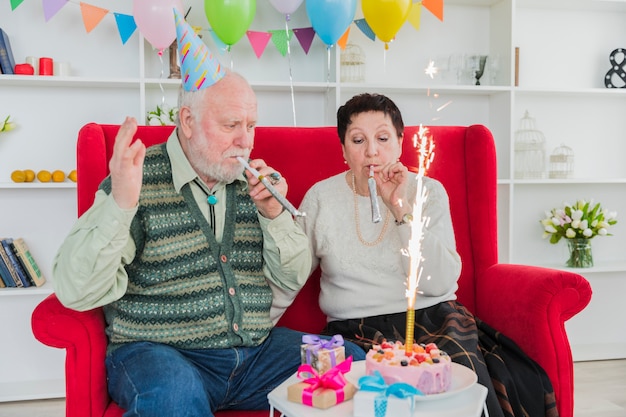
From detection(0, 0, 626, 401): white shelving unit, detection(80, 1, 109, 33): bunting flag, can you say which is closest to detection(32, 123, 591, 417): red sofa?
detection(0, 0, 626, 401): white shelving unit

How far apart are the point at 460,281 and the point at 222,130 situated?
91cm

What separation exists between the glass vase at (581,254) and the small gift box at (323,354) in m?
2.46

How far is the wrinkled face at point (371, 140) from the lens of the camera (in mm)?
2041

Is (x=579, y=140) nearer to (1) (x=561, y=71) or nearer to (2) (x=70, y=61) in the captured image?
(1) (x=561, y=71)

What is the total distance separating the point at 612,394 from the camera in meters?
3.08

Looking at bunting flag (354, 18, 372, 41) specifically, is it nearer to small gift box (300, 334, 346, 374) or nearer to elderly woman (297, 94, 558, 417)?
elderly woman (297, 94, 558, 417)

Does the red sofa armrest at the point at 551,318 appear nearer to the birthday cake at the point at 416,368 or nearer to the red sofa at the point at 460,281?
the red sofa at the point at 460,281

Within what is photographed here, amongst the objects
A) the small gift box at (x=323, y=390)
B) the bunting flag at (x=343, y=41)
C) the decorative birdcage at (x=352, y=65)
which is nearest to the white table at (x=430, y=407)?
the small gift box at (x=323, y=390)

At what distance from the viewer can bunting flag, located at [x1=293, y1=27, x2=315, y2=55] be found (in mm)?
3375

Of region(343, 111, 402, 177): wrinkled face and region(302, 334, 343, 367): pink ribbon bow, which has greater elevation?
region(343, 111, 402, 177): wrinkled face

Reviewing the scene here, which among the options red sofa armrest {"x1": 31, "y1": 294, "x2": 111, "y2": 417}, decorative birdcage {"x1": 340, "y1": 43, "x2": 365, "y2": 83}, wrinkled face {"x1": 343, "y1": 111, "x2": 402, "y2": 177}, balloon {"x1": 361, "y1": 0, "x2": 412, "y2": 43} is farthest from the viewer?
decorative birdcage {"x1": 340, "y1": 43, "x2": 365, "y2": 83}

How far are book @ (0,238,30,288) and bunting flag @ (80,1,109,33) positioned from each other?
1.00 m

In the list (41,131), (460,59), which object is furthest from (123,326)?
(460,59)

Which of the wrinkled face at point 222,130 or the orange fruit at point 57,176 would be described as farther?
the orange fruit at point 57,176
